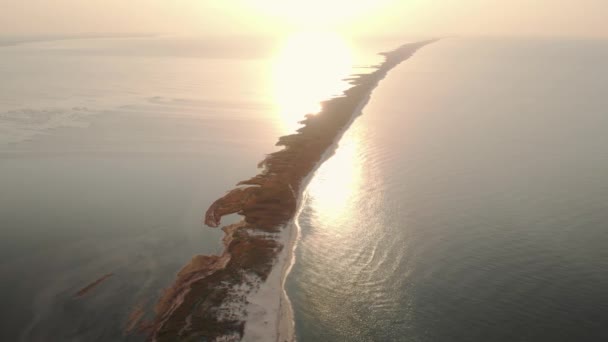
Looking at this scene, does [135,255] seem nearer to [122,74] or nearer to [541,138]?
[541,138]

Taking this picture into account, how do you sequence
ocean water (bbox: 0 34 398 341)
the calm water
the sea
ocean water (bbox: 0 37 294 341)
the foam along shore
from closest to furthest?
the foam along shore
the calm water
the sea
ocean water (bbox: 0 37 294 341)
ocean water (bbox: 0 34 398 341)

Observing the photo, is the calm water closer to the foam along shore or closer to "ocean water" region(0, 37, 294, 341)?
the foam along shore

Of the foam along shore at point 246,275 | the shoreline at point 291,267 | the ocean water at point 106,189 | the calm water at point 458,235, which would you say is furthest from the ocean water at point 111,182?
the calm water at point 458,235

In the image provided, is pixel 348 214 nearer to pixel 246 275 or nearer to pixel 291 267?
pixel 291 267

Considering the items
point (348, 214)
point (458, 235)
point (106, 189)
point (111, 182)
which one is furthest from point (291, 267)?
point (111, 182)

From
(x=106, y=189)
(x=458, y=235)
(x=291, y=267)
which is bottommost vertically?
(x=291, y=267)

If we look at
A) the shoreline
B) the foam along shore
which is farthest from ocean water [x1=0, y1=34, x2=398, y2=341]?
the shoreline
